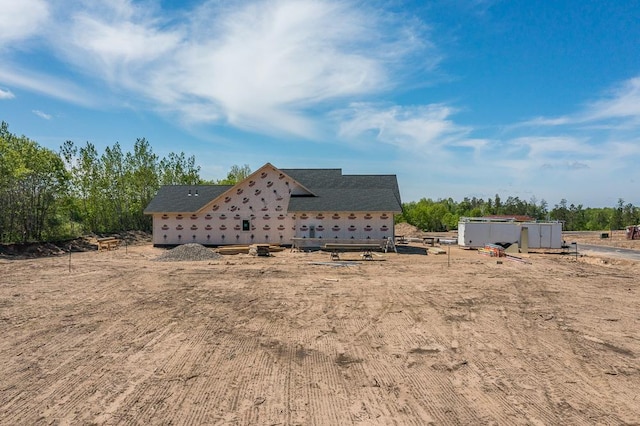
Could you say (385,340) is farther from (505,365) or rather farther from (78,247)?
(78,247)

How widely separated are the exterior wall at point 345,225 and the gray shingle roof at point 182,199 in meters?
8.98

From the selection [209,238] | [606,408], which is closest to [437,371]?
[606,408]

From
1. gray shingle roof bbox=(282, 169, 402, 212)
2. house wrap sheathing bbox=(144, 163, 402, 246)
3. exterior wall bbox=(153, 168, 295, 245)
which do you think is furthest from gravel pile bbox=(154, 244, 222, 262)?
gray shingle roof bbox=(282, 169, 402, 212)

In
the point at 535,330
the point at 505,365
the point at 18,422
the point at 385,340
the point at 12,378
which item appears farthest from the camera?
the point at 535,330

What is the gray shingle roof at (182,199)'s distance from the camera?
32156mm

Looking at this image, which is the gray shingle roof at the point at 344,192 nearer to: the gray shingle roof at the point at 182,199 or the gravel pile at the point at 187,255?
the gravel pile at the point at 187,255

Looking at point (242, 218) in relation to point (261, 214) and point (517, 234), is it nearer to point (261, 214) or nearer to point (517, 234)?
point (261, 214)

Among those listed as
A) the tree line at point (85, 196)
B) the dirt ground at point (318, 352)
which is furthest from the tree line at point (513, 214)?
the dirt ground at point (318, 352)

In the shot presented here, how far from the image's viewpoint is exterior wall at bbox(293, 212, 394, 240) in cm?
2980

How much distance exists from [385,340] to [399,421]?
3.62m

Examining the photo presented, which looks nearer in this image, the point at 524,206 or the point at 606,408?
the point at 606,408

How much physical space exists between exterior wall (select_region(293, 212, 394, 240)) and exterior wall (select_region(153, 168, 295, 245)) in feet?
6.29

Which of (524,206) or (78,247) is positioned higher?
(524,206)

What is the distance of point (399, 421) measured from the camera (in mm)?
5816
